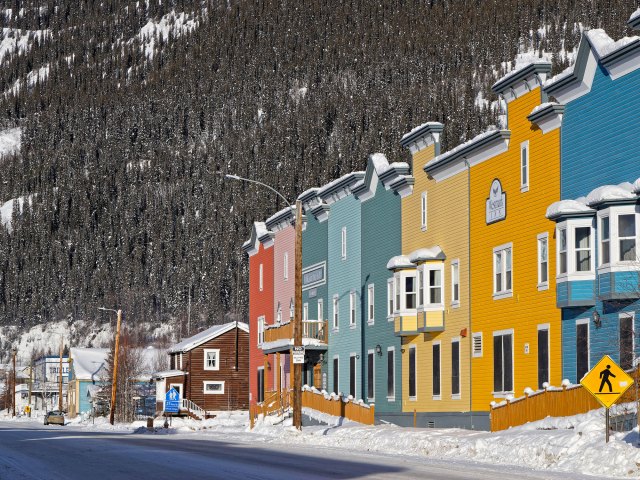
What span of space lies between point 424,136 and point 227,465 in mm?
26374

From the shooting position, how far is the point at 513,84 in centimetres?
4191

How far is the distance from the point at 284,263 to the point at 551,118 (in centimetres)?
3161

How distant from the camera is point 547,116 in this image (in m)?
39.2

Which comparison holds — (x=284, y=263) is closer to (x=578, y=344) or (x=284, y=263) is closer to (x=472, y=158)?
(x=472, y=158)

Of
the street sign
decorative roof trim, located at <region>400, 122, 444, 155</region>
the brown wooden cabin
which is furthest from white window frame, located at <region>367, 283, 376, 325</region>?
the brown wooden cabin

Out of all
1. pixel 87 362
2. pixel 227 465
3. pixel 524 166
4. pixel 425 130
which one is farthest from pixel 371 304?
pixel 87 362

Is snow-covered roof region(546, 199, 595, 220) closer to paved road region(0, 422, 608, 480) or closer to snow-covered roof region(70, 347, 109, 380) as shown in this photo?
paved road region(0, 422, 608, 480)

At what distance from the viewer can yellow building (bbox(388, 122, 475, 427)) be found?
4662 cm

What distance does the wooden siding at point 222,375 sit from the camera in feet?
299

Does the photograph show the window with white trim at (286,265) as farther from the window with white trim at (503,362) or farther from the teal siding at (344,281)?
the window with white trim at (503,362)

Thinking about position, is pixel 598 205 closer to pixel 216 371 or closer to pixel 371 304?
pixel 371 304

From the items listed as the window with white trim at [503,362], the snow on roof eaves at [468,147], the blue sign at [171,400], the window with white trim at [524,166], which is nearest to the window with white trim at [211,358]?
the blue sign at [171,400]

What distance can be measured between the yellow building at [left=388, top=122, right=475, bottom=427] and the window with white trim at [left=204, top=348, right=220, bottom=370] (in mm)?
39932

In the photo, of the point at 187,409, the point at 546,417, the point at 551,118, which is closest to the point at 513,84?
the point at 551,118
